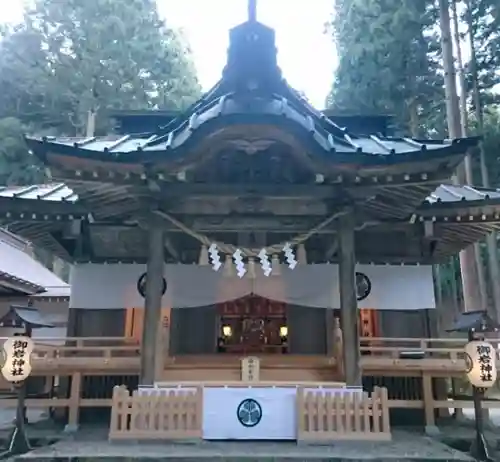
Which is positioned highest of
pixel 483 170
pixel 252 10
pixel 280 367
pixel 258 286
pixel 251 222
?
pixel 483 170

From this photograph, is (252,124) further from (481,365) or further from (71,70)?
(71,70)

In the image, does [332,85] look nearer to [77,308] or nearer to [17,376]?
[77,308]

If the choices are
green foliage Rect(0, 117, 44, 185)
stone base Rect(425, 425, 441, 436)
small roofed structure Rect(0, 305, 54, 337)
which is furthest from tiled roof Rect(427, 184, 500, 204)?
green foliage Rect(0, 117, 44, 185)

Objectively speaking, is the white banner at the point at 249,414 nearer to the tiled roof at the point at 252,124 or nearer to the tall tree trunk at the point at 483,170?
the tiled roof at the point at 252,124

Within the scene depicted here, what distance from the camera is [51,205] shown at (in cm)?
784

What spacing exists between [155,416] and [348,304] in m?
3.01

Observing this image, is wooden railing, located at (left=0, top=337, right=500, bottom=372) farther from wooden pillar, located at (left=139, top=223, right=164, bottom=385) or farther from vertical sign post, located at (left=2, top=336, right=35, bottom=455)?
wooden pillar, located at (left=139, top=223, right=164, bottom=385)

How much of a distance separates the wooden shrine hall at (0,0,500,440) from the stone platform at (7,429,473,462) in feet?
3.15

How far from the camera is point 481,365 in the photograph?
6.19 meters

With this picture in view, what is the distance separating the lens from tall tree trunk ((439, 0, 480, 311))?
12.5 metres

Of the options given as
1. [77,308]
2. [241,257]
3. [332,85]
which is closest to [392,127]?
[241,257]

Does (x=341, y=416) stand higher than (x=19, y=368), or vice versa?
(x=19, y=368)

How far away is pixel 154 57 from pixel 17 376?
64.7 ft

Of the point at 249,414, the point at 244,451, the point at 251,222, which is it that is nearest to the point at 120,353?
the point at 249,414
